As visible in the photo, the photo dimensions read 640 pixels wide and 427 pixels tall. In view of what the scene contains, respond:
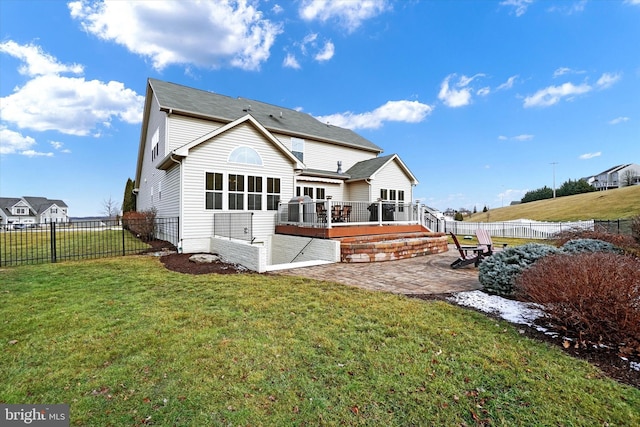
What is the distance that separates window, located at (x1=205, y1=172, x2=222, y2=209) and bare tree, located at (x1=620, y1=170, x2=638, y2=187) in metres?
90.6

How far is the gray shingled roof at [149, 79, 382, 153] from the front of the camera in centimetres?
1412

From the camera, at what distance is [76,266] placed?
880cm

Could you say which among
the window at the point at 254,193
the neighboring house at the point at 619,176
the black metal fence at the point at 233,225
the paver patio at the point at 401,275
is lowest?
the paver patio at the point at 401,275

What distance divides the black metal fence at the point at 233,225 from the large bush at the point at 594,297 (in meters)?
9.77

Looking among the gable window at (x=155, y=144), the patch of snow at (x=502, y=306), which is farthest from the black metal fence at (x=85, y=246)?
the patch of snow at (x=502, y=306)

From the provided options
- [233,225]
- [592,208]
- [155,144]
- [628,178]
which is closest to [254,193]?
[233,225]

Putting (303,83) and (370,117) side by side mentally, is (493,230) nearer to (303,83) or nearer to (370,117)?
(370,117)

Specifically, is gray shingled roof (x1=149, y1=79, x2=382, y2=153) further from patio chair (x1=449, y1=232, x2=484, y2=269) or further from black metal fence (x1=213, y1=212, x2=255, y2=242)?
patio chair (x1=449, y1=232, x2=484, y2=269)

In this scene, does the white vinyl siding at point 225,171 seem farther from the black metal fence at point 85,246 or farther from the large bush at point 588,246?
the large bush at point 588,246

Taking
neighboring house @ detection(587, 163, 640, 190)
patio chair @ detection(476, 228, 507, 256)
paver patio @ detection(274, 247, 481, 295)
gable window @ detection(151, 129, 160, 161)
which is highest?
neighboring house @ detection(587, 163, 640, 190)

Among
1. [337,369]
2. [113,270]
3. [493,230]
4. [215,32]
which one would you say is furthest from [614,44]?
[113,270]

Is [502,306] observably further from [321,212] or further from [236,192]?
[236,192]

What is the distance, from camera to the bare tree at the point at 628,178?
63628mm

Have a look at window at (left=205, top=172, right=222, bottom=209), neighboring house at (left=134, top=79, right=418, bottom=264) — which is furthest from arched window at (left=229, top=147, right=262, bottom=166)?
window at (left=205, top=172, right=222, bottom=209)
